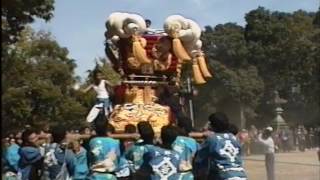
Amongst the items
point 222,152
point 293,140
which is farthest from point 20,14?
point 293,140

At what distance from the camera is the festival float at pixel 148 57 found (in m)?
13.7

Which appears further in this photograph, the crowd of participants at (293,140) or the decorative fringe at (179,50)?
the crowd of participants at (293,140)

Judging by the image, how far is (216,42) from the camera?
185 feet

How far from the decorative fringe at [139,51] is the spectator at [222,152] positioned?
18.1ft

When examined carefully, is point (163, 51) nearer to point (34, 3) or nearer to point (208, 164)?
point (34, 3)

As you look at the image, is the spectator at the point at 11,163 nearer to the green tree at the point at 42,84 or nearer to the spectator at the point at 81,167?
the spectator at the point at 81,167

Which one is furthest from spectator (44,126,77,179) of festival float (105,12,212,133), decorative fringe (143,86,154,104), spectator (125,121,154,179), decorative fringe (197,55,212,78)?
decorative fringe (197,55,212,78)

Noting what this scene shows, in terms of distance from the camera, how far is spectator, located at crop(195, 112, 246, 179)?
8.19 metres

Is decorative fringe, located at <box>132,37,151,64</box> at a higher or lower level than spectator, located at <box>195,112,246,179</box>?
higher

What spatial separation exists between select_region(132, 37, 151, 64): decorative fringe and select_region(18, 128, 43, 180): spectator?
4824mm

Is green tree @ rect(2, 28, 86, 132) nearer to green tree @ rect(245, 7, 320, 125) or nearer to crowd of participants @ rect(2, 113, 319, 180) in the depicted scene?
green tree @ rect(245, 7, 320, 125)

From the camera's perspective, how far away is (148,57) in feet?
46.7

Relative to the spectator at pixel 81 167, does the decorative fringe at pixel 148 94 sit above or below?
above

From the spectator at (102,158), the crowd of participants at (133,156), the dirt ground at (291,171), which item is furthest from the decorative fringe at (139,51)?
the dirt ground at (291,171)
